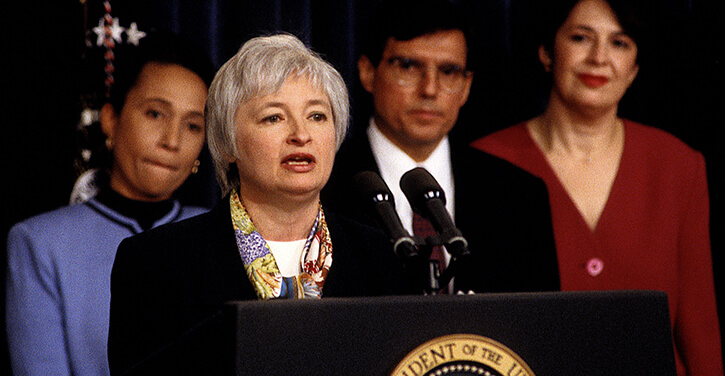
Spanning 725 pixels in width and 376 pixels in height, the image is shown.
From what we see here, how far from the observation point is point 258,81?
1410mm

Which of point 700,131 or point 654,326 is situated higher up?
point 700,131

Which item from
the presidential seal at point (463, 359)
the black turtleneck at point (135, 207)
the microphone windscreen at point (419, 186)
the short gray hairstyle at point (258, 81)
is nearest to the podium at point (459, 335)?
the presidential seal at point (463, 359)

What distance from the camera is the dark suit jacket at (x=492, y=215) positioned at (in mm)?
1841

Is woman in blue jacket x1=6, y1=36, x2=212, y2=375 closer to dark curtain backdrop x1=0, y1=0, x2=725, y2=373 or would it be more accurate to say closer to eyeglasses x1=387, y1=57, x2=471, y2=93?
dark curtain backdrop x1=0, y1=0, x2=725, y2=373

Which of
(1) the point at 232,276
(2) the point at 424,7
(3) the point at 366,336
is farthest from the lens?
(2) the point at 424,7

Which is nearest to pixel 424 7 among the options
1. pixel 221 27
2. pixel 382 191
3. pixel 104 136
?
pixel 221 27

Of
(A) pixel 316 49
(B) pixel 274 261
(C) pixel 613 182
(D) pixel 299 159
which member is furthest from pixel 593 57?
(B) pixel 274 261

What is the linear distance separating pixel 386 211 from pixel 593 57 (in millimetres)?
1242

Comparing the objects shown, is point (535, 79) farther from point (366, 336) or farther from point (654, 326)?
point (366, 336)

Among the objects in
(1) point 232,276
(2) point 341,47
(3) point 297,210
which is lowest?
(1) point 232,276

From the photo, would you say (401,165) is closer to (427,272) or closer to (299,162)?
(299,162)

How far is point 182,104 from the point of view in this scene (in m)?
1.84

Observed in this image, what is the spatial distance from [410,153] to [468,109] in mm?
330

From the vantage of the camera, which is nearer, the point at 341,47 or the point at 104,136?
the point at 104,136
